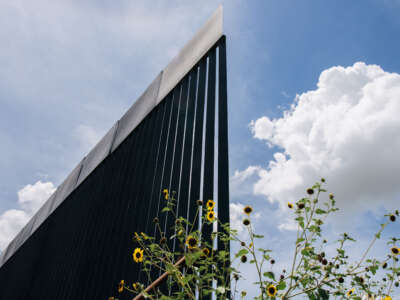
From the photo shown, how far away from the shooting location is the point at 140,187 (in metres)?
3.01

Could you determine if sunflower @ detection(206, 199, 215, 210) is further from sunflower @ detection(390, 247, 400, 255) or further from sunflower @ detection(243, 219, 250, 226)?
sunflower @ detection(390, 247, 400, 255)

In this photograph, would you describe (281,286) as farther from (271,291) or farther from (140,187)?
(140,187)

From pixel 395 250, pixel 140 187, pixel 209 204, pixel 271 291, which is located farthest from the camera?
pixel 140 187

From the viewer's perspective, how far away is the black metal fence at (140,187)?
2.25 metres

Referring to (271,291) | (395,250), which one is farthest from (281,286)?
(395,250)

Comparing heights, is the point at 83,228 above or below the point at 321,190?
above

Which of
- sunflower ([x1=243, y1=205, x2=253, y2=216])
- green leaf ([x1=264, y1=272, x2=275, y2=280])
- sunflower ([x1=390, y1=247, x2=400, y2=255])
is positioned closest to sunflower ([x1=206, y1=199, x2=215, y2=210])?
sunflower ([x1=243, y1=205, x2=253, y2=216])

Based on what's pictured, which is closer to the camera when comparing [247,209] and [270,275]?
[270,275]

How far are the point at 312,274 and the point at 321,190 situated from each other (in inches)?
13.3

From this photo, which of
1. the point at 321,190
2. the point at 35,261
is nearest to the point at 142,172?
the point at 321,190

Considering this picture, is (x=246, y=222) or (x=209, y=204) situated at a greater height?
(x=209, y=204)

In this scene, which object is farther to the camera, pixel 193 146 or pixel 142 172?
pixel 142 172

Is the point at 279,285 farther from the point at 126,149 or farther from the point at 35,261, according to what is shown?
the point at 35,261

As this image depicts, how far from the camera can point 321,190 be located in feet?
4.09
